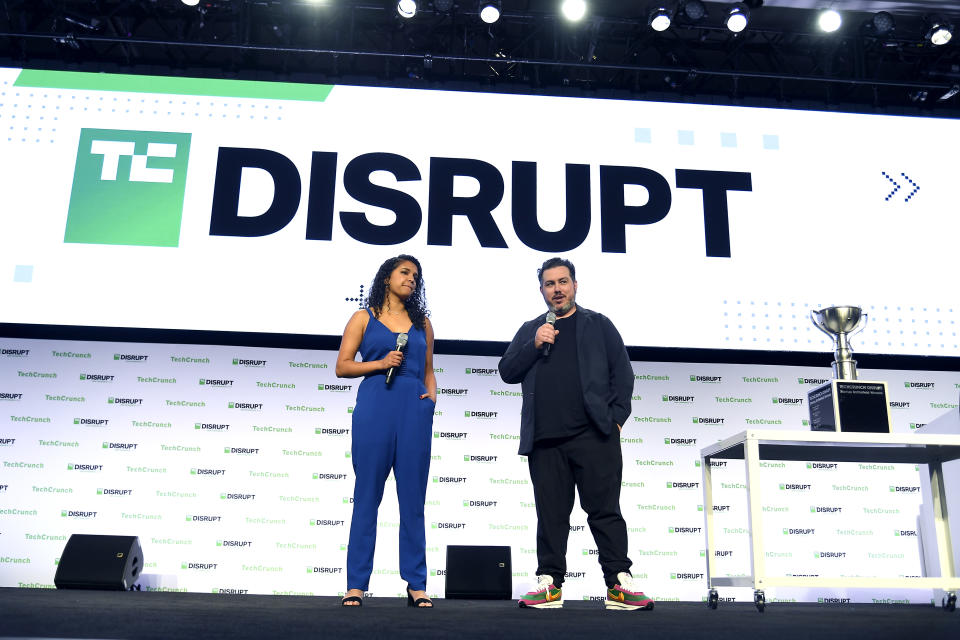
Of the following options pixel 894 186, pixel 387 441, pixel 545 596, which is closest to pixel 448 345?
pixel 387 441

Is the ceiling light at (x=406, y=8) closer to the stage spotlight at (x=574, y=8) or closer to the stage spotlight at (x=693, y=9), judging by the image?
the stage spotlight at (x=574, y=8)

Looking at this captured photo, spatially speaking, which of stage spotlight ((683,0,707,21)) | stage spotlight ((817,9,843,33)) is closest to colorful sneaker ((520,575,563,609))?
stage spotlight ((683,0,707,21))

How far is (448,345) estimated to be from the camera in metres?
4.46

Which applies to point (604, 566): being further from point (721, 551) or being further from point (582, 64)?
point (582, 64)

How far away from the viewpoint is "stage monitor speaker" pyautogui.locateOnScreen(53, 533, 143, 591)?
151 inches

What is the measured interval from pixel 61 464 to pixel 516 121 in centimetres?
337

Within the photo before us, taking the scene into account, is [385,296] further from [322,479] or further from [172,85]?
[172,85]

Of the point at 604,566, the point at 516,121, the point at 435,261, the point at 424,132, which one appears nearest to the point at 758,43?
the point at 516,121

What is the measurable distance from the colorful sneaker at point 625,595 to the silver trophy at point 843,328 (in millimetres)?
1140

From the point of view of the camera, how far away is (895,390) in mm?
4801

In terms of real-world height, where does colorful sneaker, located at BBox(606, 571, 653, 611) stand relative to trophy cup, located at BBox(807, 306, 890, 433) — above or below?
below

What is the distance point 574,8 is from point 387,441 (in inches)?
129

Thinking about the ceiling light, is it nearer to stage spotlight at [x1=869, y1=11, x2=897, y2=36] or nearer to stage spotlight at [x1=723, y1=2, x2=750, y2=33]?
stage spotlight at [x1=723, y1=2, x2=750, y2=33]

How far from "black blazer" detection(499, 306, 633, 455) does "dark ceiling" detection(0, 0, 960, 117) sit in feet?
8.36
